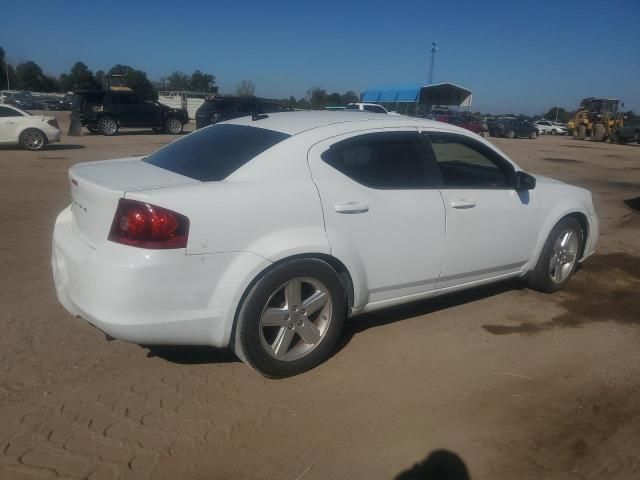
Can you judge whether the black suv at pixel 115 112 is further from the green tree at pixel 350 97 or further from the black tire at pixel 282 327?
the green tree at pixel 350 97

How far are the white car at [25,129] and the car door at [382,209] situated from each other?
1548cm

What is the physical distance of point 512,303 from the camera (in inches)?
188

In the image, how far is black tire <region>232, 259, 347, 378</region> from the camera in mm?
3090

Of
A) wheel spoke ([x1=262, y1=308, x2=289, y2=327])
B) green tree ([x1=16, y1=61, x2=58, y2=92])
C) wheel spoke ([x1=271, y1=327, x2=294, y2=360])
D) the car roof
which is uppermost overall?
green tree ([x1=16, y1=61, x2=58, y2=92])

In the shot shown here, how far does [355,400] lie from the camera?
10.4ft

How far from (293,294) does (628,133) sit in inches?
1426

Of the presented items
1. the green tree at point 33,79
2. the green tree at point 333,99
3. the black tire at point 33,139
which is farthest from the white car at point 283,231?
the green tree at point 33,79

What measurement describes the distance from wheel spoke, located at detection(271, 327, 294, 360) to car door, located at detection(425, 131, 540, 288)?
4.34ft

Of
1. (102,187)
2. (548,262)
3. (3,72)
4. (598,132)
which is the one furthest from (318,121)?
(3,72)

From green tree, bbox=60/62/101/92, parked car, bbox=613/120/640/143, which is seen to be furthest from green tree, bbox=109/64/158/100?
parked car, bbox=613/120/640/143

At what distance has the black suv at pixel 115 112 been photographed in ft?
76.9

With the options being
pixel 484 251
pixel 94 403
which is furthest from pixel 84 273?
pixel 484 251

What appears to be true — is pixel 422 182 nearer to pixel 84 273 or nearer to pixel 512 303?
pixel 512 303

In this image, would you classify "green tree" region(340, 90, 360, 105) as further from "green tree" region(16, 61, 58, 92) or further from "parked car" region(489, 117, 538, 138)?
"green tree" region(16, 61, 58, 92)
